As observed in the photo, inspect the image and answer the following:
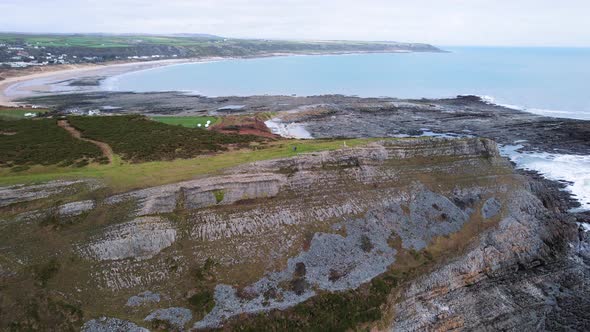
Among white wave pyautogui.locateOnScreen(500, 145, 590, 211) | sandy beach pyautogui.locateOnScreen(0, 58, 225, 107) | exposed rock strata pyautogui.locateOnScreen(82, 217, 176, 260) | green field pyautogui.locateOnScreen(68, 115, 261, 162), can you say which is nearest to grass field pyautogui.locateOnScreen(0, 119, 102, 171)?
green field pyautogui.locateOnScreen(68, 115, 261, 162)

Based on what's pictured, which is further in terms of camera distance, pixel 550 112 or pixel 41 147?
pixel 550 112

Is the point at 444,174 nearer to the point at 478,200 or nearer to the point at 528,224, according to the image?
the point at 478,200

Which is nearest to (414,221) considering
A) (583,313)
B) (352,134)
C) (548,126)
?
(583,313)

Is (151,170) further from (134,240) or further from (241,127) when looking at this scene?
(241,127)

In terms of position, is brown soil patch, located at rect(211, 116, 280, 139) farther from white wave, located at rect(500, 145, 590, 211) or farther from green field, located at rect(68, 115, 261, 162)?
white wave, located at rect(500, 145, 590, 211)

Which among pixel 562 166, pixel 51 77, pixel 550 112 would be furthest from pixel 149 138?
pixel 51 77

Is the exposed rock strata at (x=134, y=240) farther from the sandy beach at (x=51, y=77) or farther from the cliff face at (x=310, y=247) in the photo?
the sandy beach at (x=51, y=77)
